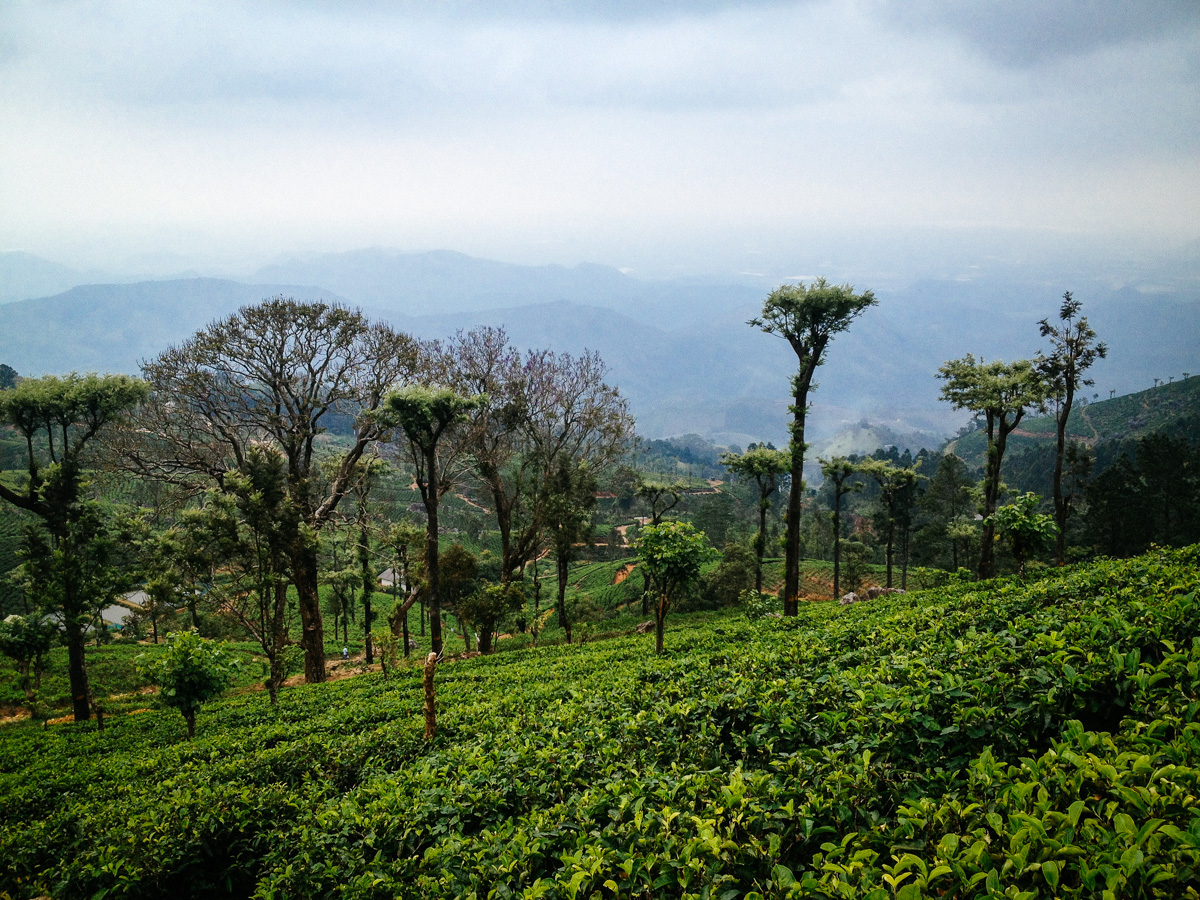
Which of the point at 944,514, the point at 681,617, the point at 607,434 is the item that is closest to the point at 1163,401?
the point at 944,514

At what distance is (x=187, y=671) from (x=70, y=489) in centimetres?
1124

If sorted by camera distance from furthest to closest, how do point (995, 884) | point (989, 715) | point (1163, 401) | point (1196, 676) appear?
1. point (1163, 401)
2. point (989, 715)
3. point (1196, 676)
4. point (995, 884)

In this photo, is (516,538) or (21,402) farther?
(516,538)

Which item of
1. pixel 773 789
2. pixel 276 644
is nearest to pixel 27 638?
pixel 276 644

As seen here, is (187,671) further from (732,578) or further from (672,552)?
(732,578)

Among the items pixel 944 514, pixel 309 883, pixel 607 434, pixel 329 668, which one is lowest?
pixel 329 668

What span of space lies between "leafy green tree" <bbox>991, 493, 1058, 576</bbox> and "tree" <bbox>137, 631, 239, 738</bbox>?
1731 cm

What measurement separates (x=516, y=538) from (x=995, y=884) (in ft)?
84.4

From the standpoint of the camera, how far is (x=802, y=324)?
1775cm

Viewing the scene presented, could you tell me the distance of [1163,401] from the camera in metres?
119

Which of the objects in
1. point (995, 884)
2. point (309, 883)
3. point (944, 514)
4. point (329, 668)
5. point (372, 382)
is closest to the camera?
point (995, 884)

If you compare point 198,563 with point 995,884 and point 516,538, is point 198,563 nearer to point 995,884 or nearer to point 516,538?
point 516,538

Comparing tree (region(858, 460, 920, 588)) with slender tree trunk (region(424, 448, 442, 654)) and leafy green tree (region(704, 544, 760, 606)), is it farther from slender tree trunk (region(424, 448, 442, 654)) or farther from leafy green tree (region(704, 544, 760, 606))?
slender tree trunk (region(424, 448, 442, 654))

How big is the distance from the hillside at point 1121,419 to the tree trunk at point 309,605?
377 feet
